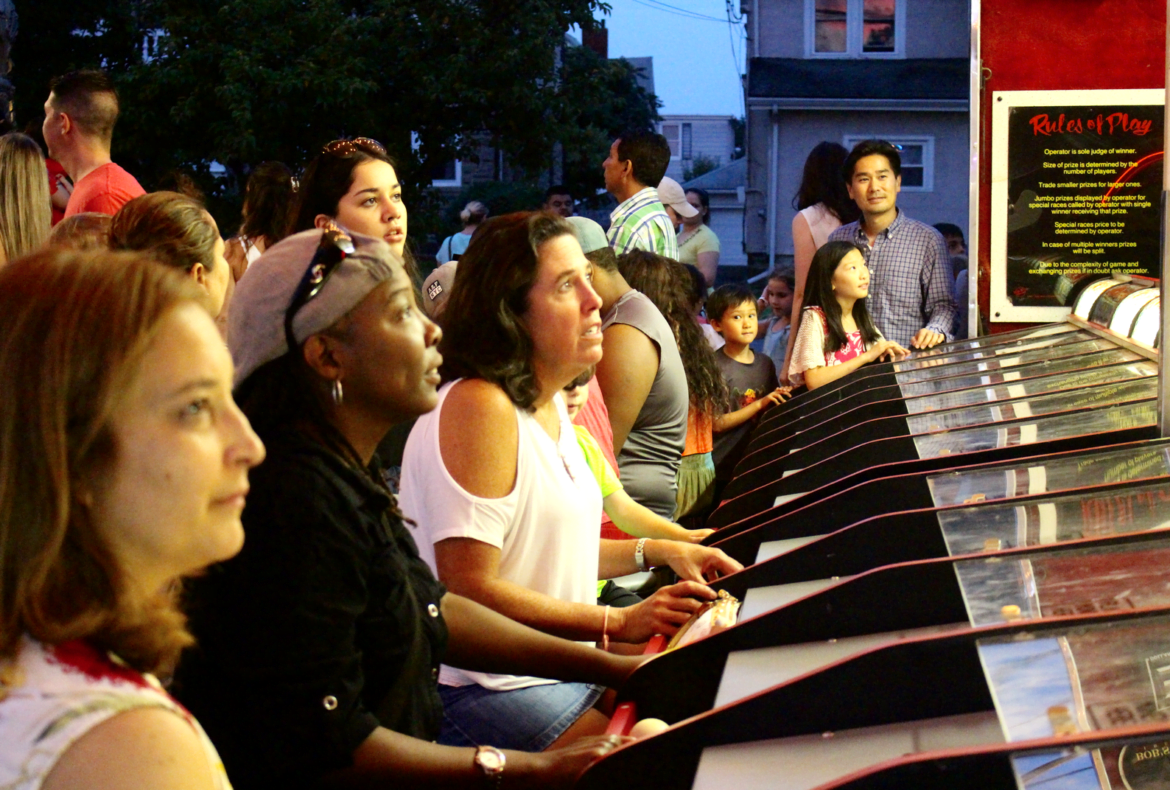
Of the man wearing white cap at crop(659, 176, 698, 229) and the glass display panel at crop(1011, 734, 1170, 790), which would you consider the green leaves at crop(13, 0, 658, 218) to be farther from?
the glass display panel at crop(1011, 734, 1170, 790)

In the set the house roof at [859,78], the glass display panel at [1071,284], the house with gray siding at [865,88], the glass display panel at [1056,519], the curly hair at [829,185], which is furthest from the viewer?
the house with gray siding at [865,88]

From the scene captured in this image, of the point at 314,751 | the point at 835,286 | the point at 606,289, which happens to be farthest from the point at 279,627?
the point at 835,286

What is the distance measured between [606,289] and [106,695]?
11.2ft

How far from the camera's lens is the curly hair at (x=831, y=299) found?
5520mm

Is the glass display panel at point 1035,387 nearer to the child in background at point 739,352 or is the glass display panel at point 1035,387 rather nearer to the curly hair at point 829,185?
the child in background at point 739,352

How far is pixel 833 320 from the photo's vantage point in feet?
18.2

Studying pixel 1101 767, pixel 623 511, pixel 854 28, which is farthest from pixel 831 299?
pixel 854 28

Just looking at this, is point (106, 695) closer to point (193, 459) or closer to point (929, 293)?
point (193, 459)

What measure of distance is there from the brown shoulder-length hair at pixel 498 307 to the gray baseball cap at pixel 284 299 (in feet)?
2.37

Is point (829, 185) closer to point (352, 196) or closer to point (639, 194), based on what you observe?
point (639, 194)

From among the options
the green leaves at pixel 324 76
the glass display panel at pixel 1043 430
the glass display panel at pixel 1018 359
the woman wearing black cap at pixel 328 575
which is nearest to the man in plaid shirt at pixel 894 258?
the glass display panel at pixel 1018 359

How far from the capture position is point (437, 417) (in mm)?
2754

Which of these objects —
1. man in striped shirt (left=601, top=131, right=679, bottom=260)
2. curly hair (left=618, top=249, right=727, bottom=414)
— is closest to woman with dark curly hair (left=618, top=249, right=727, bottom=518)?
curly hair (left=618, top=249, right=727, bottom=414)

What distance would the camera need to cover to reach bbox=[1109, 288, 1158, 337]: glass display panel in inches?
159
